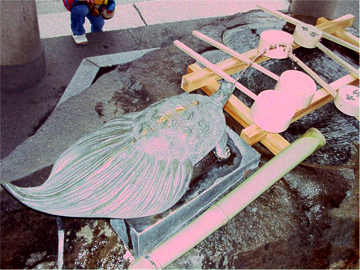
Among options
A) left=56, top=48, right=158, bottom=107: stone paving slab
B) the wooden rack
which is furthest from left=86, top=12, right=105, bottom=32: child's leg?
the wooden rack

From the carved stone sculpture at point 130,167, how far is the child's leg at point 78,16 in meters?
2.28

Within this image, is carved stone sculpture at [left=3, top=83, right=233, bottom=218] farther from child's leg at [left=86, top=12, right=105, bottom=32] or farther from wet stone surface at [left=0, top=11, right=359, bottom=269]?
child's leg at [left=86, top=12, right=105, bottom=32]

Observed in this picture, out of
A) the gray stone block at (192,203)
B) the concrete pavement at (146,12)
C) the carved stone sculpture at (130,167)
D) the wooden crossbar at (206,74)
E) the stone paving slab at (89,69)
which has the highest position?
the carved stone sculpture at (130,167)

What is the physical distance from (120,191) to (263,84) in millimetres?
1434

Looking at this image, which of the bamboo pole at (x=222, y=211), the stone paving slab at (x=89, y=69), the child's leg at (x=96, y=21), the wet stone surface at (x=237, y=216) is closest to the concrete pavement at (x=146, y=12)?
the child's leg at (x=96, y=21)

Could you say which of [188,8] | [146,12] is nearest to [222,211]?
[146,12]

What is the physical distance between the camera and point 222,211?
1.42m

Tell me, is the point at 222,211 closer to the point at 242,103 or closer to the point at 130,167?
the point at 130,167

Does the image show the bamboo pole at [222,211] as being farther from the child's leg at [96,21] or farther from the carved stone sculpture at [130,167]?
the child's leg at [96,21]

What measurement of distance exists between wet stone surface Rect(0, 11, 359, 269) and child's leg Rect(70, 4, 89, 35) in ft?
4.52

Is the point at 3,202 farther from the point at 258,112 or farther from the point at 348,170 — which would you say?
the point at 348,170

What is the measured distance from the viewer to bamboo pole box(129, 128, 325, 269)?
1.34m

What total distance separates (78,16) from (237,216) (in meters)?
2.62

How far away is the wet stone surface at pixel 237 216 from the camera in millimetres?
1512
